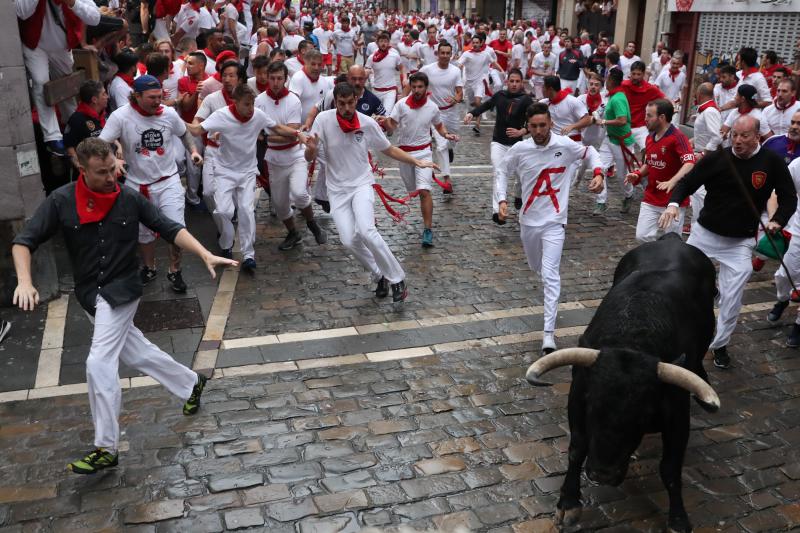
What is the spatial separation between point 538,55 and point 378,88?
734 centimetres

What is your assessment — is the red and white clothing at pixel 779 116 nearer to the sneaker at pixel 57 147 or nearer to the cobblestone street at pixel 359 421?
the cobblestone street at pixel 359 421

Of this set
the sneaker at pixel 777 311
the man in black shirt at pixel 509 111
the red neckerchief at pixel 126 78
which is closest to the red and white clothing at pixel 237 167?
the red neckerchief at pixel 126 78

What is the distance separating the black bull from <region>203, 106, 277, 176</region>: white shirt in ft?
16.5

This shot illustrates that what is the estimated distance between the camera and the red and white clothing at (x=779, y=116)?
10.5 metres

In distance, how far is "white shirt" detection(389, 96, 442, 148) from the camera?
34.3ft

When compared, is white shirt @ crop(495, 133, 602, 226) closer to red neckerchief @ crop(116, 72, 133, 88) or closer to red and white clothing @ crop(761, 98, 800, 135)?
red and white clothing @ crop(761, 98, 800, 135)

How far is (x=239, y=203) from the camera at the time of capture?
897 centimetres

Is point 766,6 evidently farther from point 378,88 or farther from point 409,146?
point 409,146

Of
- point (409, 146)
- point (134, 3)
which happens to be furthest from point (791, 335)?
point (134, 3)

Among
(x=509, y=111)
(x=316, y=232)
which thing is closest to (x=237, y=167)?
(x=316, y=232)

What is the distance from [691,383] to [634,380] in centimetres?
29

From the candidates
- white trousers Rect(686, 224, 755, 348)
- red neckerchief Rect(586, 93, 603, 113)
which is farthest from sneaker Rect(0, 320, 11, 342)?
red neckerchief Rect(586, 93, 603, 113)

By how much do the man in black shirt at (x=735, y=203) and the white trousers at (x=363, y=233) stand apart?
2.73 m

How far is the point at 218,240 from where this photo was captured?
9.93 metres
